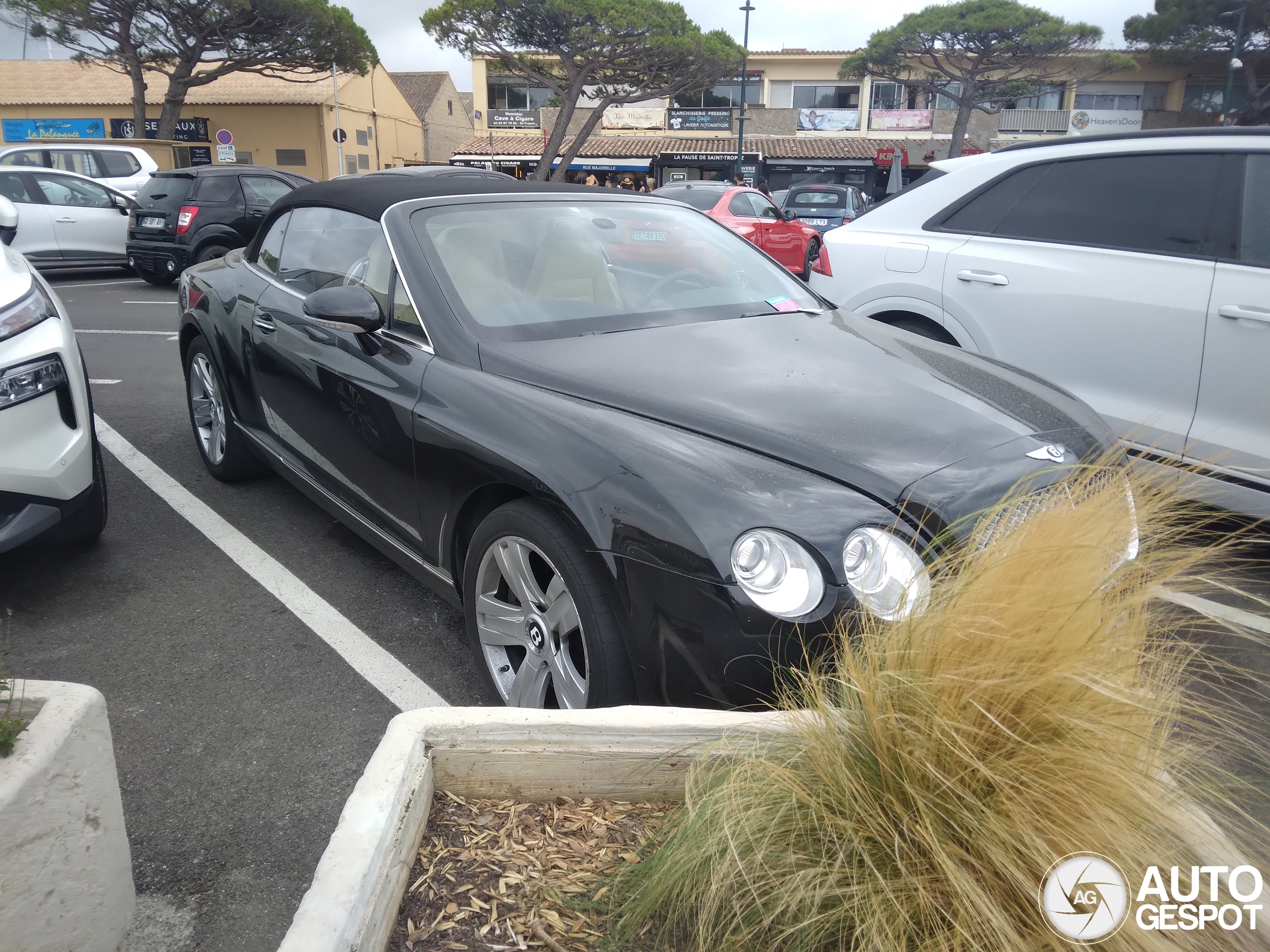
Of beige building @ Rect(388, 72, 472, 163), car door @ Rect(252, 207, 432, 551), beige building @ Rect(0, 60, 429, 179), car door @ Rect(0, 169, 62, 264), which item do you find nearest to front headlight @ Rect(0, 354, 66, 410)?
car door @ Rect(252, 207, 432, 551)

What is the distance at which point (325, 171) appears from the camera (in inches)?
1629

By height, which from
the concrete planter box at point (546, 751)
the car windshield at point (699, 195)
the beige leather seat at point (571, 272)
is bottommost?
the concrete planter box at point (546, 751)

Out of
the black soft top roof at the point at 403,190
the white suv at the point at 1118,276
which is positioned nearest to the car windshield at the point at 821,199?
the white suv at the point at 1118,276

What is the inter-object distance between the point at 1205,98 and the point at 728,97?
21.5 m

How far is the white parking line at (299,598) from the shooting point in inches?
121

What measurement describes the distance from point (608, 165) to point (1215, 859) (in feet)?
145

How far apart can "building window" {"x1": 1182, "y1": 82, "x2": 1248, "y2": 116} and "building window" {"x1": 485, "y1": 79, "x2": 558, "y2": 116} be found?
1154 inches

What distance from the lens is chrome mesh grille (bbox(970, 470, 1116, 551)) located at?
168 centimetres

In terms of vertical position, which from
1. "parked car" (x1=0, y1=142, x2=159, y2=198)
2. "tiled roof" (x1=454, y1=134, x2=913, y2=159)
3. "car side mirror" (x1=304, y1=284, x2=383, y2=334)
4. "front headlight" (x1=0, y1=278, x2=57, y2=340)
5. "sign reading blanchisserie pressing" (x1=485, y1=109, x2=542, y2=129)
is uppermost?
"sign reading blanchisserie pressing" (x1=485, y1=109, x2=542, y2=129)

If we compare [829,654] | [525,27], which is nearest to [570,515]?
[829,654]

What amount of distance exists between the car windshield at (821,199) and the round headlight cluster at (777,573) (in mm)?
19581

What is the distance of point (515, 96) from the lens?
151 ft

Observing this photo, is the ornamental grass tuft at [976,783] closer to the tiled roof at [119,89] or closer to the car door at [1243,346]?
the car door at [1243,346]

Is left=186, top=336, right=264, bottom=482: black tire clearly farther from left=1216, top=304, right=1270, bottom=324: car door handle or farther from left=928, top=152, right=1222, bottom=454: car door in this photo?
left=1216, top=304, right=1270, bottom=324: car door handle
